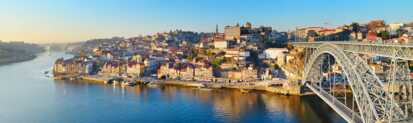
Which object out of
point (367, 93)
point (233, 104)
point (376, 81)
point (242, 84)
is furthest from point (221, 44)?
→ point (367, 93)

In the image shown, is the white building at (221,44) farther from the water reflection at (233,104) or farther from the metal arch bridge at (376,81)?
the metal arch bridge at (376,81)

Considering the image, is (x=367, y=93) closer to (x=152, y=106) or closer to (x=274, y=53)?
(x=152, y=106)

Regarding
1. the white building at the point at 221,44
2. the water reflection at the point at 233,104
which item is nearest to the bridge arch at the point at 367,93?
the water reflection at the point at 233,104

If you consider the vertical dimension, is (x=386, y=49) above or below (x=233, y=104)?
above

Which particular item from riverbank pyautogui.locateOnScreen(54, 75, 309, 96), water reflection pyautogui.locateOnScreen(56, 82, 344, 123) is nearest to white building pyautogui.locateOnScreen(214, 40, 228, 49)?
riverbank pyautogui.locateOnScreen(54, 75, 309, 96)

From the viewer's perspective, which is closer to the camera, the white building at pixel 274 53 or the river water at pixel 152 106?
the river water at pixel 152 106

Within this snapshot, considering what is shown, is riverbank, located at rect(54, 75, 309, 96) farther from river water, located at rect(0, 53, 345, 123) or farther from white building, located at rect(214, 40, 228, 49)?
white building, located at rect(214, 40, 228, 49)

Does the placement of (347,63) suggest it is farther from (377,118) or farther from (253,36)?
(253,36)

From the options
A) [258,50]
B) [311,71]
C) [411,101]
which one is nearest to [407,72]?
[411,101]

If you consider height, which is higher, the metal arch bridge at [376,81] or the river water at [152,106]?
the metal arch bridge at [376,81]
